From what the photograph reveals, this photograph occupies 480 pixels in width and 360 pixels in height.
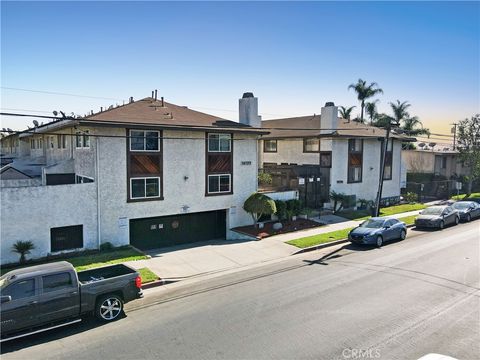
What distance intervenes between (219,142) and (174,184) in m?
3.94

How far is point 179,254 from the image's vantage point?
19.8 m

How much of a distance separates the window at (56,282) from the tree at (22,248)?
7.91 meters

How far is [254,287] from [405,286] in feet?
17.3

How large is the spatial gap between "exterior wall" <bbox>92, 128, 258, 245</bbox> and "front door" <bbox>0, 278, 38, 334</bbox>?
9625 millimetres

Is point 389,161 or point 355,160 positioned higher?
point 355,160

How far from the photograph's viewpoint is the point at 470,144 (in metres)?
42.5

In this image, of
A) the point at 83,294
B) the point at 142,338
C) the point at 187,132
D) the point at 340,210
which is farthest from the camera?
the point at 340,210

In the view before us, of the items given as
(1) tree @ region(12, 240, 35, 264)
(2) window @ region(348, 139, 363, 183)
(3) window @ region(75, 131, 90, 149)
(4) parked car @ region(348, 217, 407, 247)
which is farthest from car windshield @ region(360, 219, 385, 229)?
(1) tree @ region(12, 240, 35, 264)

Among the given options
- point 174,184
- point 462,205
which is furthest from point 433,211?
point 174,184

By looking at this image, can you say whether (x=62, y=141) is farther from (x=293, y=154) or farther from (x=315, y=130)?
(x=315, y=130)

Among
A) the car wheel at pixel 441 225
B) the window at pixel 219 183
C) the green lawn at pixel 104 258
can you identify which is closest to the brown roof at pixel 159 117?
the window at pixel 219 183

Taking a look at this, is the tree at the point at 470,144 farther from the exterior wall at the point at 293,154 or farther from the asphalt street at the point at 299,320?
the asphalt street at the point at 299,320

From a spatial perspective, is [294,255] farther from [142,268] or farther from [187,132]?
[187,132]

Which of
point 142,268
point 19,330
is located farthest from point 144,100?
point 19,330
